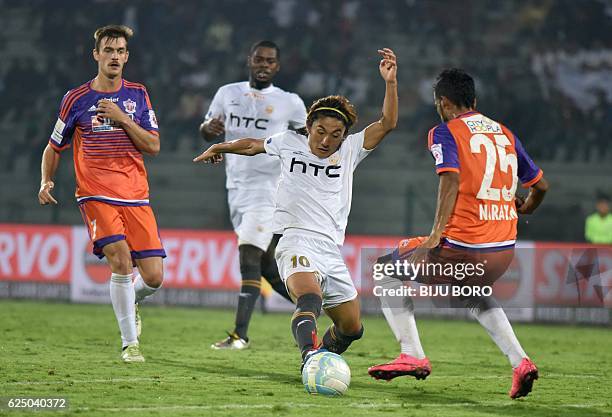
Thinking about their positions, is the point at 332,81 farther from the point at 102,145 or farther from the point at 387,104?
the point at 387,104

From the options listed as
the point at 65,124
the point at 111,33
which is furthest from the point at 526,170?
the point at 65,124

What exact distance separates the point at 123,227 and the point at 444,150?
2.83 m

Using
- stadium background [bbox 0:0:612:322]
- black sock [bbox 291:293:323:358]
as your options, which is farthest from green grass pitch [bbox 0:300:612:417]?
stadium background [bbox 0:0:612:322]

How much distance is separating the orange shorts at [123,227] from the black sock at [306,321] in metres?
1.94

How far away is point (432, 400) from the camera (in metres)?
6.52

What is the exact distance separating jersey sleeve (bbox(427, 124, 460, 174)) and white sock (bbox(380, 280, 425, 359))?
906 mm

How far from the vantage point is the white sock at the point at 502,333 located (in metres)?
6.49

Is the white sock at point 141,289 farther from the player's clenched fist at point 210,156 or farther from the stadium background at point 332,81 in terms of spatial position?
the stadium background at point 332,81

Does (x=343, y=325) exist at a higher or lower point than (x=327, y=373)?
higher

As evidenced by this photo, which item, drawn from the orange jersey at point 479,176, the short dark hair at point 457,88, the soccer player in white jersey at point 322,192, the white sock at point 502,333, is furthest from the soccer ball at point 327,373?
the short dark hair at point 457,88

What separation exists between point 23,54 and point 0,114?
4.82 ft

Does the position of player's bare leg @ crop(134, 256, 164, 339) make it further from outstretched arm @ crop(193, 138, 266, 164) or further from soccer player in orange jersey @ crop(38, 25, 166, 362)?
outstretched arm @ crop(193, 138, 266, 164)

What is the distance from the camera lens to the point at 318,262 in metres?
6.99

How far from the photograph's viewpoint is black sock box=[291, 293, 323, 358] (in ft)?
21.3
